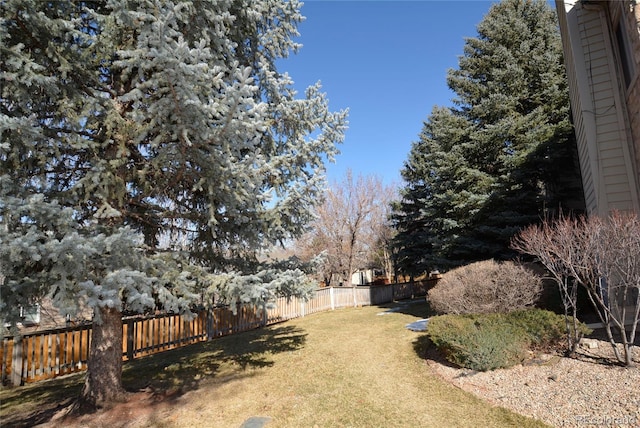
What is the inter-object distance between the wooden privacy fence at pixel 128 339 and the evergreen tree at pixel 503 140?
652 cm

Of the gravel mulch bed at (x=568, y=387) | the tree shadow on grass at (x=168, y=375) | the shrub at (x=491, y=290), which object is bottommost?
the tree shadow on grass at (x=168, y=375)

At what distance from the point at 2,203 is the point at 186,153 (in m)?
1.94

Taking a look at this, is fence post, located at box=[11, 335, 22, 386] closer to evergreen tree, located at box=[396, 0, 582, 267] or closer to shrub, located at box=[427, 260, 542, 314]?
shrub, located at box=[427, 260, 542, 314]

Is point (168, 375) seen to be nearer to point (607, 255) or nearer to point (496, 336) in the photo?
point (496, 336)

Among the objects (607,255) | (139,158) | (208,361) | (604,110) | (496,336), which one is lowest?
(208,361)

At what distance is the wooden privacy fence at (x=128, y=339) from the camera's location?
21.1ft

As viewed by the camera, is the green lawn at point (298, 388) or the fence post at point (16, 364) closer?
the green lawn at point (298, 388)

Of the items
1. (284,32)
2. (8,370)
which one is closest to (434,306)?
(284,32)

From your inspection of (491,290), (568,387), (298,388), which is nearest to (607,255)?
(568,387)

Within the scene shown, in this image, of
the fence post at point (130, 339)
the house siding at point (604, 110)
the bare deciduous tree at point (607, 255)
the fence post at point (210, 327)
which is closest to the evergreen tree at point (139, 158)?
the fence post at point (130, 339)

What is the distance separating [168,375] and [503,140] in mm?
11852

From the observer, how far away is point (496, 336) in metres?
5.44

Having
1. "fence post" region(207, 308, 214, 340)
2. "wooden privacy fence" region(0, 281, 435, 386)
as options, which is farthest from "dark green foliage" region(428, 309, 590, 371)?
"fence post" region(207, 308, 214, 340)

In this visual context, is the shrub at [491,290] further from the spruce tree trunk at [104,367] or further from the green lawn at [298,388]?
the spruce tree trunk at [104,367]
